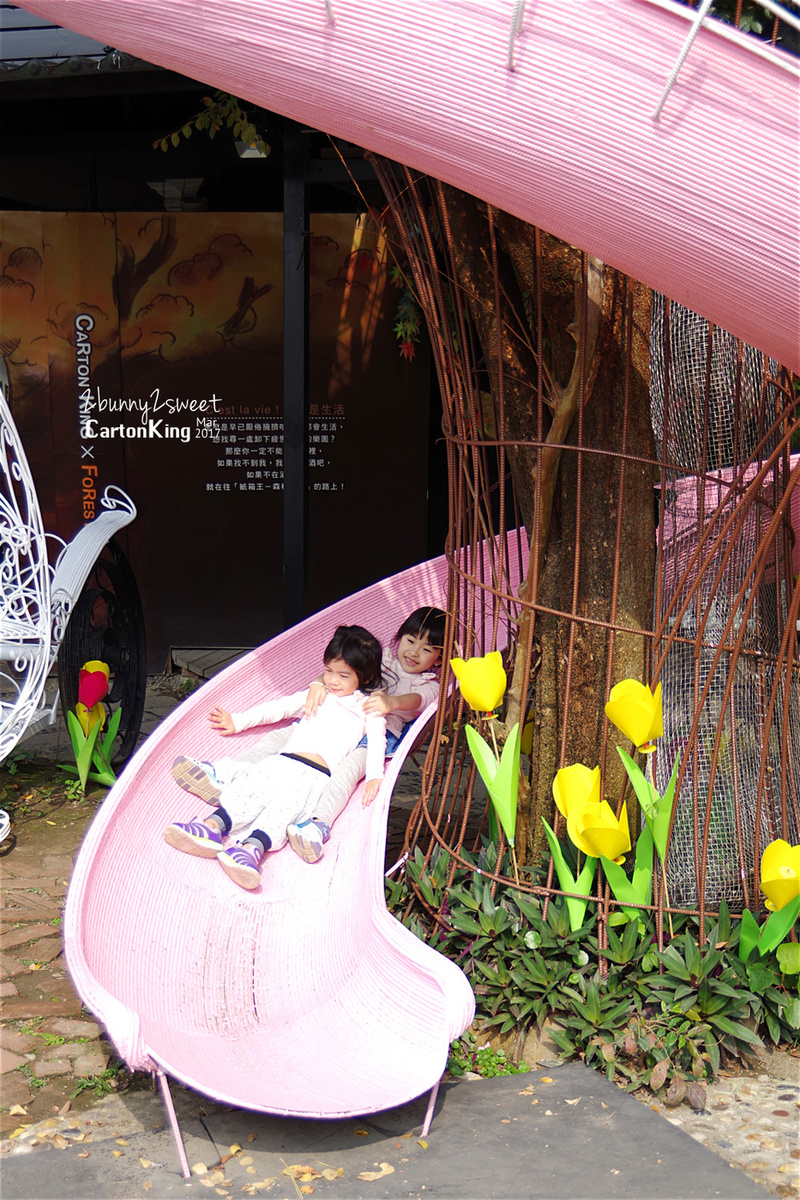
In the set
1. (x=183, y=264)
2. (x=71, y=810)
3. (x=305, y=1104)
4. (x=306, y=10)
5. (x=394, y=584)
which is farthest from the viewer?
(x=183, y=264)

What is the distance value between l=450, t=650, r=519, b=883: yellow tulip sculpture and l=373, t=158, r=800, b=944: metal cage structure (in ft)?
0.22

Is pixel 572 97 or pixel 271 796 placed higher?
pixel 572 97

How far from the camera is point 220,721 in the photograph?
3.08 metres

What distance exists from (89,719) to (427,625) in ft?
4.96

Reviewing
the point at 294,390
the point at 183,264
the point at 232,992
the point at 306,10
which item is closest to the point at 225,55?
the point at 306,10

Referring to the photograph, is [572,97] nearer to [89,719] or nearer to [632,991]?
[632,991]

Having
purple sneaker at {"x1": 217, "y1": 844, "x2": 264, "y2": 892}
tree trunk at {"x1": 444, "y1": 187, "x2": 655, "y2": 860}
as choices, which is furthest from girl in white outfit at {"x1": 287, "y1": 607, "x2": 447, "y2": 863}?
tree trunk at {"x1": 444, "y1": 187, "x2": 655, "y2": 860}

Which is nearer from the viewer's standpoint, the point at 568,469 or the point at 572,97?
the point at 572,97

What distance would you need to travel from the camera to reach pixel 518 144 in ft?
4.87

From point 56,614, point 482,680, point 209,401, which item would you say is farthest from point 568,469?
point 209,401

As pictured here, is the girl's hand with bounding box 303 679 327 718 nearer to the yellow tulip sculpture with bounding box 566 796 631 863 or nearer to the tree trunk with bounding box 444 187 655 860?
the tree trunk with bounding box 444 187 655 860

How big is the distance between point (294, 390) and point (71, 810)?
6.08 feet

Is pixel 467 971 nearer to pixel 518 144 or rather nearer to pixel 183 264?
pixel 518 144

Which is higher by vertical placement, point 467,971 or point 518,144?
point 518,144
